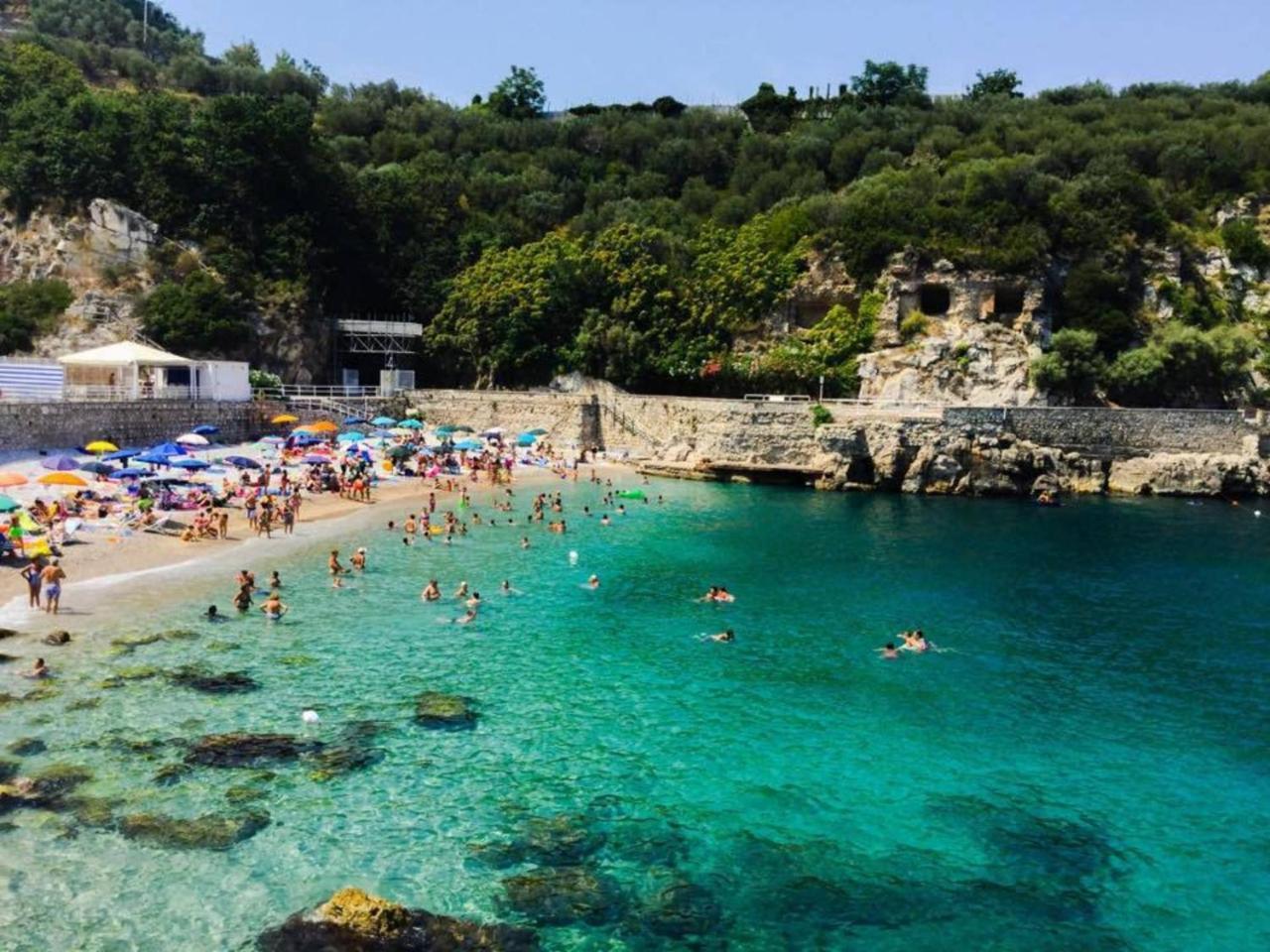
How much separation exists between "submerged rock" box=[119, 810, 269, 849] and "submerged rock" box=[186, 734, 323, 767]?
6.02ft

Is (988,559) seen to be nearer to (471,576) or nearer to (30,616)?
(471,576)

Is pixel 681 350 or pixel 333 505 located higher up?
pixel 681 350

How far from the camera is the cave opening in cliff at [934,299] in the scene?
198 feet

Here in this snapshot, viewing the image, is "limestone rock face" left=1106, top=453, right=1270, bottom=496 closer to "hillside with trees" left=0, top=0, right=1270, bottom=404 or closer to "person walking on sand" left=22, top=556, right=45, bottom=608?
"hillside with trees" left=0, top=0, right=1270, bottom=404

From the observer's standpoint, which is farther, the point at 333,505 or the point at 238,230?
the point at 238,230

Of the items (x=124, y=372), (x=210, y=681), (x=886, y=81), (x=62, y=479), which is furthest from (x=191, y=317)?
(x=886, y=81)

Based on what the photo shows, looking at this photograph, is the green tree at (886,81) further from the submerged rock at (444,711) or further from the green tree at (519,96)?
the submerged rock at (444,711)

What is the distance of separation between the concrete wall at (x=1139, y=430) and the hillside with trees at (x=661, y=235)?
4.30m

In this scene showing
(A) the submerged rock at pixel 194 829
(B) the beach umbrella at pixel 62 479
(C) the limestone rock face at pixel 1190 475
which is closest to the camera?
(A) the submerged rock at pixel 194 829

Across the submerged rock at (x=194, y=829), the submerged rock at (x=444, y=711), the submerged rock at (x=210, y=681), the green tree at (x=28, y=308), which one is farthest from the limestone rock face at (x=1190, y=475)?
the green tree at (x=28, y=308)

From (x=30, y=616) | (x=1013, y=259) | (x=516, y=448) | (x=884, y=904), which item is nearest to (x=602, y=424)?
(x=516, y=448)

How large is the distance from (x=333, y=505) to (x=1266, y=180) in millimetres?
67343

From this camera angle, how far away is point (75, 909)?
1148 centimetres

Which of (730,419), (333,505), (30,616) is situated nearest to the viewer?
(30,616)
